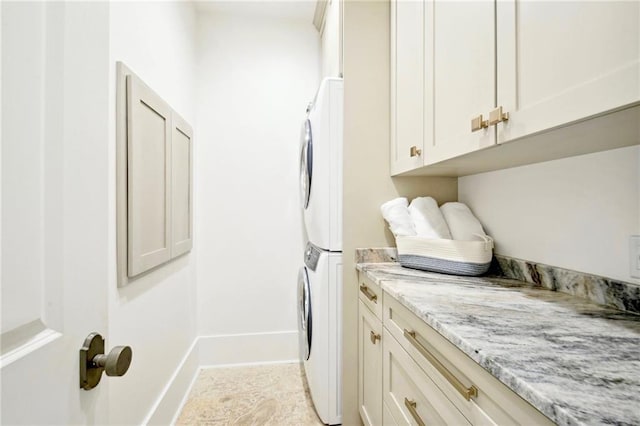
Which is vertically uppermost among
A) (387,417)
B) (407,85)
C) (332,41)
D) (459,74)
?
(332,41)

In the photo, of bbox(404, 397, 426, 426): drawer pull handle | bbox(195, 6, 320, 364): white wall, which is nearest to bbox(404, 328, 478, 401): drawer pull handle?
bbox(404, 397, 426, 426): drawer pull handle

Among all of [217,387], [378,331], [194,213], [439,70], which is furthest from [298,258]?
[439,70]

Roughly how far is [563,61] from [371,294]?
3.49ft

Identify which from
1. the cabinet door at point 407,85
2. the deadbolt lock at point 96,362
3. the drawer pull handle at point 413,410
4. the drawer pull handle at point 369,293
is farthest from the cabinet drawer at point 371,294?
the deadbolt lock at point 96,362

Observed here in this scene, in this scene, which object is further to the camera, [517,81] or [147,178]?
[147,178]

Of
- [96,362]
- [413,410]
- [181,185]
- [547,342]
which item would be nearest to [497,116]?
[547,342]

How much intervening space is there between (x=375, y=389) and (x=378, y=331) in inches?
10.6

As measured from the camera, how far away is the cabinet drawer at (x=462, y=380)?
21.7 inches

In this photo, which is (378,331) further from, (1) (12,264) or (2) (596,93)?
(1) (12,264)

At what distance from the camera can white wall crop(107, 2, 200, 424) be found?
1176 millimetres

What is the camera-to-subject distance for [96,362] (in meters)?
0.52

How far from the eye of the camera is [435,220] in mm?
1517

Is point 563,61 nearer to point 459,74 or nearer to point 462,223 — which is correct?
point 459,74

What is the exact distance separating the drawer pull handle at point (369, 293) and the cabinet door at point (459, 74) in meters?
0.63
